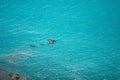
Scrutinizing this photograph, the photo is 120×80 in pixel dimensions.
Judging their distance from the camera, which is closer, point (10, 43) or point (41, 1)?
point (41, 1)

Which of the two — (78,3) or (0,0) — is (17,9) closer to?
(0,0)

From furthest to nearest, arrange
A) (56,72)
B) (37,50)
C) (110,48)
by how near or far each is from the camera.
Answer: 1. (56,72)
2. (37,50)
3. (110,48)

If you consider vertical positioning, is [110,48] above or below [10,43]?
below

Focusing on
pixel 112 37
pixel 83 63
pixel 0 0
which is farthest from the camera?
pixel 83 63

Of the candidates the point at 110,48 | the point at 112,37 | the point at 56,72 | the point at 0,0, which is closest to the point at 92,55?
the point at 110,48

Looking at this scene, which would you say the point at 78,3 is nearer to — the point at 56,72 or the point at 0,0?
the point at 0,0

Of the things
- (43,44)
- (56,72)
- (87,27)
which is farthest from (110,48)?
(56,72)
